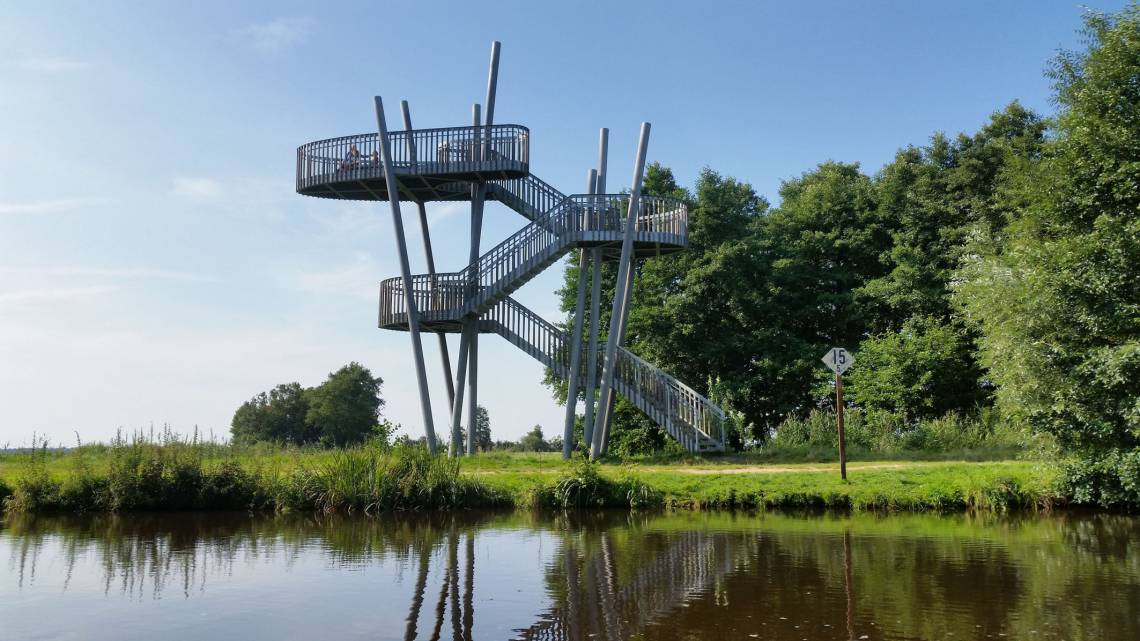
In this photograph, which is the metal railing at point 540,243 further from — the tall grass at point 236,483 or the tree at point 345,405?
the tree at point 345,405

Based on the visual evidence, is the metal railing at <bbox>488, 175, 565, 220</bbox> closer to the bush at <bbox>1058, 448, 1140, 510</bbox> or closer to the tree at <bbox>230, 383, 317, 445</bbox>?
the bush at <bbox>1058, 448, 1140, 510</bbox>

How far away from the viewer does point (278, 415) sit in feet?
266

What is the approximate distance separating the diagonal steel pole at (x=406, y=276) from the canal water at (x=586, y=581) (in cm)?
1038

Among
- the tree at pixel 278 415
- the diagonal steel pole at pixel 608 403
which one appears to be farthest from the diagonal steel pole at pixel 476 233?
the tree at pixel 278 415

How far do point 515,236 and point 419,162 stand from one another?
3601 millimetres

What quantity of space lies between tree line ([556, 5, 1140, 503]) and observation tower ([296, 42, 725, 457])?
5.57m

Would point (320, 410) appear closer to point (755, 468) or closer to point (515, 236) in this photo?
point (515, 236)

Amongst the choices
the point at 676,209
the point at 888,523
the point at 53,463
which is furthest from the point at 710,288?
the point at 53,463

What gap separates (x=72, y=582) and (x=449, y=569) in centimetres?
447

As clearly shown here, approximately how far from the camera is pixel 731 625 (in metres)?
8.06

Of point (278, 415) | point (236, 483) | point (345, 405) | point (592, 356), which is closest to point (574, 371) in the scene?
point (592, 356)

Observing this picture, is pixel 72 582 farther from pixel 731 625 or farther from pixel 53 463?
pixel 53 463

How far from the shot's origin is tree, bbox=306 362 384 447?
71.4 metres

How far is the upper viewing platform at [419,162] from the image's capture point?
25.9 meters
